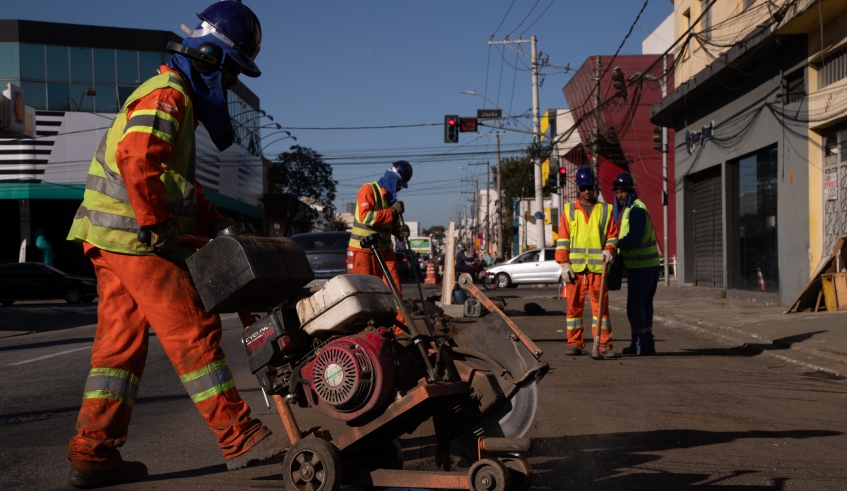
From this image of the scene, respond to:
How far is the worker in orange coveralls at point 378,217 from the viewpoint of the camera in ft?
25.7

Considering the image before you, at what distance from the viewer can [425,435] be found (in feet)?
16.0

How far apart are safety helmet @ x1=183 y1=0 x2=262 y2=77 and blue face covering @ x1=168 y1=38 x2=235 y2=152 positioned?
37mm

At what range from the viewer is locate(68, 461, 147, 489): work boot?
3.58 m

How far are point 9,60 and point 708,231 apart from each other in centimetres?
3528

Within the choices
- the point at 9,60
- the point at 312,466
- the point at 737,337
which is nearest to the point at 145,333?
the point at 312,466

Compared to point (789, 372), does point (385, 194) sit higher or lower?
higher

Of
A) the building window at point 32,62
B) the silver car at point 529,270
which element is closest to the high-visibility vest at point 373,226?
the silver car at point 529,270

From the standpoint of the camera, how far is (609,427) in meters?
5.00

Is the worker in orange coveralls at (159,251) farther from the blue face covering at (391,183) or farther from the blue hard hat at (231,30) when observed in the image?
the blue face covering at (391,183)

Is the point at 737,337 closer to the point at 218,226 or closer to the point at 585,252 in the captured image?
the point at 585,252

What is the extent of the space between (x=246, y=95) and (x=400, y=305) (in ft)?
201

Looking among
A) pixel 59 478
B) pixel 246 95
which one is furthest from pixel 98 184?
pixel 246 95

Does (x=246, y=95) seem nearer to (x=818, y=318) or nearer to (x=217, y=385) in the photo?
(x=818, y=318)

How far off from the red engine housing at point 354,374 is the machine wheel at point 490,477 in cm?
45
